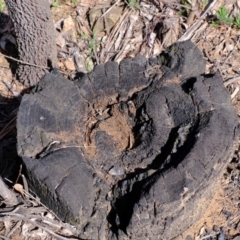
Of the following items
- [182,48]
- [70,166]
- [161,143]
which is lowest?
[70,166]

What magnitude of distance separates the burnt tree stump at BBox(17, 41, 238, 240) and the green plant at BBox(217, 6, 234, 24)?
1.24 meters

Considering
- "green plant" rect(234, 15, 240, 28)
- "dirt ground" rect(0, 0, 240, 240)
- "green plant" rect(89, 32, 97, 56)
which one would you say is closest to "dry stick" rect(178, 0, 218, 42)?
"dirt ground" rect(0, 0, 240, 240)

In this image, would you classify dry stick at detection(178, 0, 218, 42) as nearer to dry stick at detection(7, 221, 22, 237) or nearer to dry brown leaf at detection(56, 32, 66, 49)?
dry brown leaf at detection(56, 32, 66, 49)

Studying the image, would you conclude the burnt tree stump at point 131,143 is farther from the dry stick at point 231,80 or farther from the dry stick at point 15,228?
the dry stick at point 231,80

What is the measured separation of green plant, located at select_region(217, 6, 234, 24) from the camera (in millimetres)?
4328

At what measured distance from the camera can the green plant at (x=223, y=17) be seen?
433 cm

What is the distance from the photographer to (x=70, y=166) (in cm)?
276

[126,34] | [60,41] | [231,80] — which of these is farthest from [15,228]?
[126,34]

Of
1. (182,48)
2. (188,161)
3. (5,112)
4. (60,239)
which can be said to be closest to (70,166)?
(60,239)

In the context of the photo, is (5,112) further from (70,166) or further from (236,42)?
(236,42)

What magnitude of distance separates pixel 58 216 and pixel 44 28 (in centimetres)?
170

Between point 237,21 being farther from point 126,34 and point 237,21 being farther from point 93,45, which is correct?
point 93,45

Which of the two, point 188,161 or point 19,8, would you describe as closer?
point 188,161

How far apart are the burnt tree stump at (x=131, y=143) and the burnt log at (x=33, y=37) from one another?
93cm
